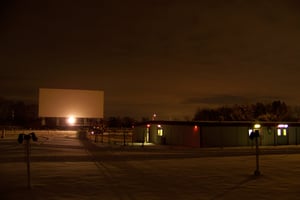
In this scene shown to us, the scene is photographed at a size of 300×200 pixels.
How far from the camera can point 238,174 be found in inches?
596

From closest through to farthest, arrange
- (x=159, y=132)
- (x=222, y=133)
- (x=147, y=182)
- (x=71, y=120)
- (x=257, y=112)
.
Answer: (x=147, y=182)
(x=222, y=133)
(x=159, y=132)
(x=71, y=120)
(x=257, y=112)

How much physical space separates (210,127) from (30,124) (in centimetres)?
6750

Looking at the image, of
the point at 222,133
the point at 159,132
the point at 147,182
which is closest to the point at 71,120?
the point at 159,132

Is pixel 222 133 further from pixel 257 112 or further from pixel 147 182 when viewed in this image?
pixel 257 112

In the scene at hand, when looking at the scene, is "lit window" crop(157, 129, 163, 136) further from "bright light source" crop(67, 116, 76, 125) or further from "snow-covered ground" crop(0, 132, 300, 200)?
"bright light source" crop(67, 116, 76, 125)

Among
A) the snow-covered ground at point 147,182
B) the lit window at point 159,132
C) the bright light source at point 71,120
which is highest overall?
the bright light source at point 71,120

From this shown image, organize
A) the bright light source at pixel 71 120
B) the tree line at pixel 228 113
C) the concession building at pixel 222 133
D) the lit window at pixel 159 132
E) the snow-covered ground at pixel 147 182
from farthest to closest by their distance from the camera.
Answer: the tree line at pixel 228 113 → the bright light source at pixel 71 120 → the lit window at pixel 159 132 → the concession building at pixel 222 133 → the snow-covered ground at pixel 147 182

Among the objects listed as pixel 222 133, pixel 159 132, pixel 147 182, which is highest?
pixel 222 133

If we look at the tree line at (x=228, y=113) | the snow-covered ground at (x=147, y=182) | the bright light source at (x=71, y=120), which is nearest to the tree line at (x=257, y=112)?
the tree line at (x=228, y=113)

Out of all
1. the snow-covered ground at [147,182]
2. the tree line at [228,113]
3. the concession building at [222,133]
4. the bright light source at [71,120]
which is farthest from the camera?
the tree line at [228,113]

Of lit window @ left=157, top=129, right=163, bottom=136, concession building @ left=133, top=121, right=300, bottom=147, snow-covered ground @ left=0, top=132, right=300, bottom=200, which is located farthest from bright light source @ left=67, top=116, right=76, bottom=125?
snow-covered ground @ left=0, top=132, right=300, bottom=200

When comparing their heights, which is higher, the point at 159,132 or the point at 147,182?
the point at 159,132

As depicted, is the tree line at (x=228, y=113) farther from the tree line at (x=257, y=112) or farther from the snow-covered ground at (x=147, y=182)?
the snow-covered ground at (x=147, y=182)

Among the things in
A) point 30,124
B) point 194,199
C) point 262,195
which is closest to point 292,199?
point 262,195
